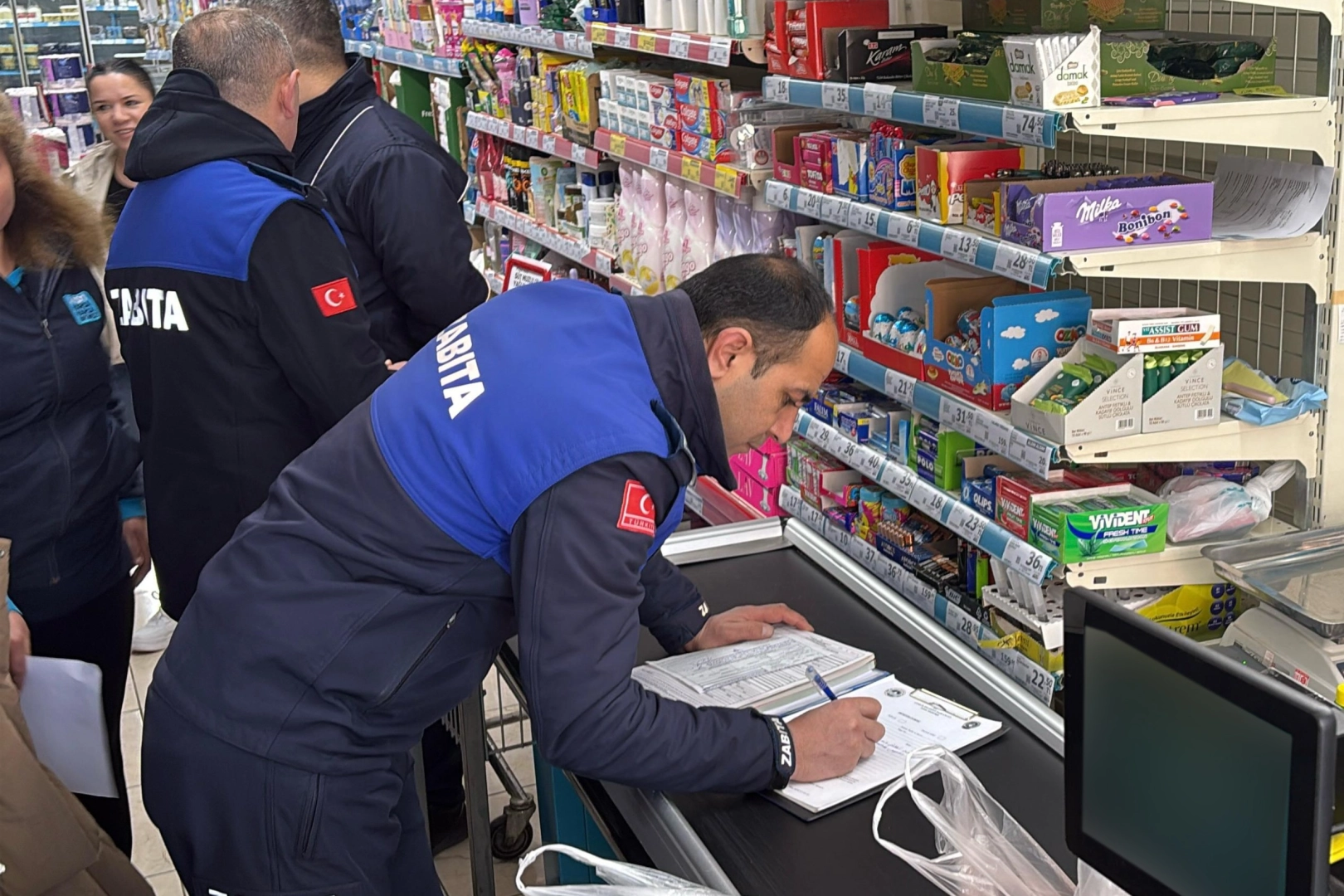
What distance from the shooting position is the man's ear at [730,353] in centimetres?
182

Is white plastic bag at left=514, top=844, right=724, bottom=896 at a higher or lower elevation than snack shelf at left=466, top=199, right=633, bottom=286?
lower

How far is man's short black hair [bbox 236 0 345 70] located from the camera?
3.54 m

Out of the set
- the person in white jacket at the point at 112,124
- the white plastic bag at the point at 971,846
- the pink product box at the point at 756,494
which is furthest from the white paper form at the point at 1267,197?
the person in white jacket at the point at 112,124

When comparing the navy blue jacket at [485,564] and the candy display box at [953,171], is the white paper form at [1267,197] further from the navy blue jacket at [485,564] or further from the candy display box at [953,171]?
the navy blue jacket at [485,564]

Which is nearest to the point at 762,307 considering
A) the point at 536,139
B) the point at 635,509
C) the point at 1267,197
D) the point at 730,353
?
the point at 730,353

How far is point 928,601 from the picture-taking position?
9.20 feet

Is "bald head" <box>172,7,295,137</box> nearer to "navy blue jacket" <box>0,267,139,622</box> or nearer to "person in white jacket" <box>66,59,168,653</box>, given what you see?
"navy blue jacket" <box>0,267,139,622</box>

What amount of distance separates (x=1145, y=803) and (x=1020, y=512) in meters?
1.17

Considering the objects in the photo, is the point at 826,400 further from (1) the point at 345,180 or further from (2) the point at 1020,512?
(1) the point at 345,180

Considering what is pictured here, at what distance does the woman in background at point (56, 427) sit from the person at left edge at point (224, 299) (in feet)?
0.28

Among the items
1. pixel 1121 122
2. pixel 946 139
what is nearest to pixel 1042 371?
pixel 1121 122

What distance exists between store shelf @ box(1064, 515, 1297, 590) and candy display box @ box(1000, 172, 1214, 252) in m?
0.55

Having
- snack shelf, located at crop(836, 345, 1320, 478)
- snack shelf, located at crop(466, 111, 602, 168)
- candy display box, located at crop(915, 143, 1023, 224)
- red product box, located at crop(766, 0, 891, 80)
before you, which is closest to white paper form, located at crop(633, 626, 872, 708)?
snack shelf, located at crop(836, 345, 1320, 478)

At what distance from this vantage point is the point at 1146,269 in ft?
7.40
